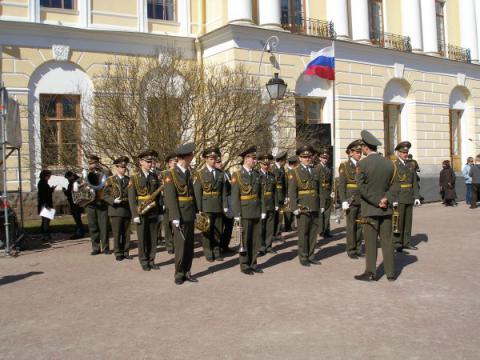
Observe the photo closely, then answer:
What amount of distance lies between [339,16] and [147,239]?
16.7 m

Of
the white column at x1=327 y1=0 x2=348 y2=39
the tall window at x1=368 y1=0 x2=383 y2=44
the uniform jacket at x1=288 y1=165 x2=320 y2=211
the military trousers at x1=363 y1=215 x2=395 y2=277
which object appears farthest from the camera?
the tall window at x1=368 y1=0 x2=383 y2=44

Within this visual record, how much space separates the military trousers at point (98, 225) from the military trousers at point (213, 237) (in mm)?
2219

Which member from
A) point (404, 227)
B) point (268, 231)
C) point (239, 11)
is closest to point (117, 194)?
point (268, 231)

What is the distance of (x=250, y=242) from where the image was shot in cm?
846

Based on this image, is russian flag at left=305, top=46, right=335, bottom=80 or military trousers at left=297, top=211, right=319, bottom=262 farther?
russian flag at left=305, top=46, right=335, bottom=80

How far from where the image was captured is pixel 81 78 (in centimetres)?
1847

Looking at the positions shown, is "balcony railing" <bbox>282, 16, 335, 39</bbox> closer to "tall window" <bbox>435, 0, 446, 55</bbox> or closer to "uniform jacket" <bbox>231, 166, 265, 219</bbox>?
"tall window" <bbox>435, 0, 446, 55</bbox>

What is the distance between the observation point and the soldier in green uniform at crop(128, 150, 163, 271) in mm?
8898

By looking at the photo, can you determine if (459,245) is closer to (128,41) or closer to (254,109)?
(254,109)

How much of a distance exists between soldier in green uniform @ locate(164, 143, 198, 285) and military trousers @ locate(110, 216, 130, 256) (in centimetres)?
239

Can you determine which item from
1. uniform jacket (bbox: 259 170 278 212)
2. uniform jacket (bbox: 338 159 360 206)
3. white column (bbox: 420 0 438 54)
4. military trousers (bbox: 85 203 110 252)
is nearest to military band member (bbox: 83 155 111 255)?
military trousers (bbox: 85 203 110 252)

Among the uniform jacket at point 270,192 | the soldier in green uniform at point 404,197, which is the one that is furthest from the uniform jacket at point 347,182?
the uniform jacket at point 270,192

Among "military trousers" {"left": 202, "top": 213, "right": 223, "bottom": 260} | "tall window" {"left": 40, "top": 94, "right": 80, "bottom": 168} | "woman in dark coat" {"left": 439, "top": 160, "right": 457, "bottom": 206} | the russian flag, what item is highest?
the russian flag

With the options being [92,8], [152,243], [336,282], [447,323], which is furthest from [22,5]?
[447,323]
